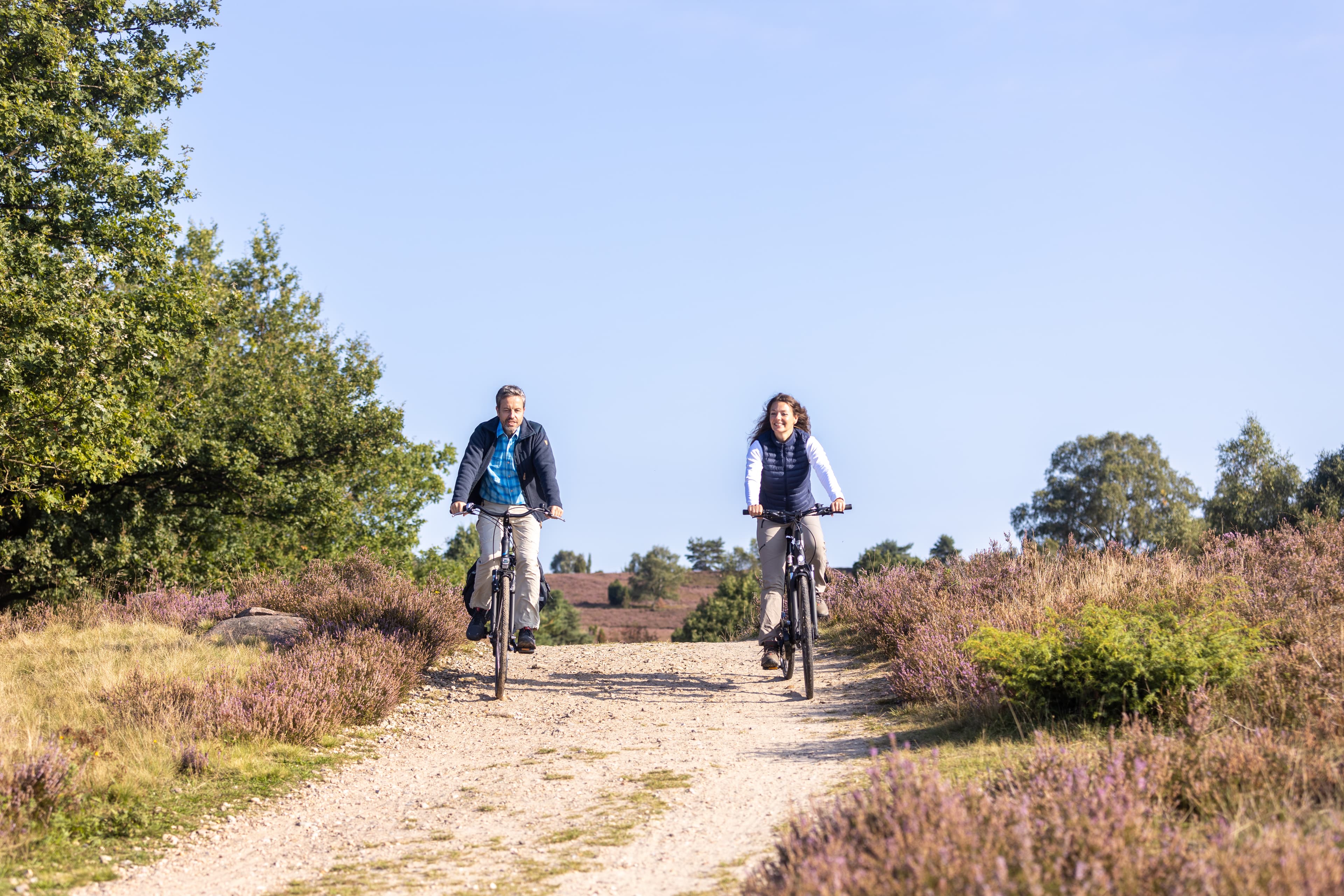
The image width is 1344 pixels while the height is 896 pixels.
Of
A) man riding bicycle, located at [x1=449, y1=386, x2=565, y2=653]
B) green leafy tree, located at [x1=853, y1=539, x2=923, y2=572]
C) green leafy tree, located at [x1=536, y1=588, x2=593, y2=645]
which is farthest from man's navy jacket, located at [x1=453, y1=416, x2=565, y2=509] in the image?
green leafy tree, located at [x1=536, y1=588, x2=593, y2=645]

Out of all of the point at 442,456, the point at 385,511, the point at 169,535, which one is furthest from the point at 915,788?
the point at 442,456

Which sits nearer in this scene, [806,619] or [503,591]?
[806,619]

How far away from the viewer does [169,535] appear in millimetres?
18859

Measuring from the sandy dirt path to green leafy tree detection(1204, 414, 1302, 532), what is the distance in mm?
30292

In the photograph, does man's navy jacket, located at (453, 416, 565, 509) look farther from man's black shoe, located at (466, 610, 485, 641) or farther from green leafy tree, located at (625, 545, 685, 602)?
green leafy tree, located at (625, 545, 685, 602)

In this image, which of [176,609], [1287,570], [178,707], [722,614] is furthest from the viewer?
[722,614]

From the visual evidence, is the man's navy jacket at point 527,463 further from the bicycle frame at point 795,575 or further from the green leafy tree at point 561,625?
the green leafy tree at point 561,625

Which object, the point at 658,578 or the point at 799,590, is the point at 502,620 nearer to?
the point at 799,590

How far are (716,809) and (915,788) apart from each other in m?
1.97

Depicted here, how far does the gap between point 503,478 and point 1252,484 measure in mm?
50721

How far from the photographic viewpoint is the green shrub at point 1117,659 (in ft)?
20.1

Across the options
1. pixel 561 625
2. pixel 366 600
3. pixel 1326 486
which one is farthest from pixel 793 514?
pixel 561 625

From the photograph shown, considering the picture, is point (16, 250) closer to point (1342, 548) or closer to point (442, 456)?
point (1342, 548)

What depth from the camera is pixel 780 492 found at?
9359mm
